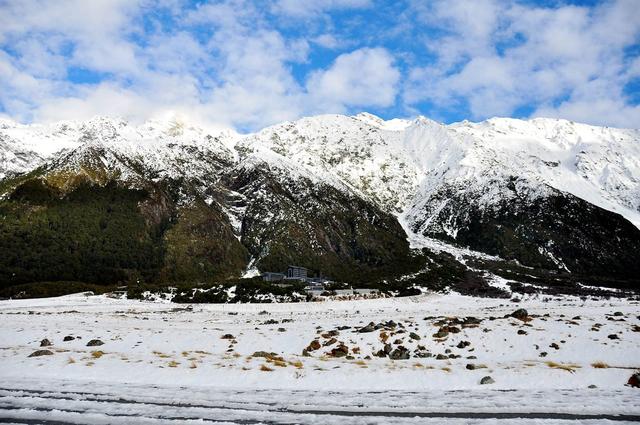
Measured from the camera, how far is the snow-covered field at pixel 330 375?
11945 millimetres

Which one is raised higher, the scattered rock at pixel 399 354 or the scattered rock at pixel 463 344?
the scattered rock at pixel 463 344

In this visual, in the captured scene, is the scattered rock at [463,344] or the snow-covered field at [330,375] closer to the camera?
the snow-covered field at [330,375]

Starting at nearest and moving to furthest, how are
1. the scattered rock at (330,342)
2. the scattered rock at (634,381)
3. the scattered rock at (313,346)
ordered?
the scattered rock at (634,381) < the scattered rock at (313,346) < the scattered rock at (330,342)

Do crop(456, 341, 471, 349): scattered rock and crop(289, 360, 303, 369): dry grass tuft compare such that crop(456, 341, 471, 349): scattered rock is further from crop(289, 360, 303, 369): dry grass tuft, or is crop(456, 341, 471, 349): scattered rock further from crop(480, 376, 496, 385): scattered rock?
crop(289, 360, 303, 369): dry grass tuft

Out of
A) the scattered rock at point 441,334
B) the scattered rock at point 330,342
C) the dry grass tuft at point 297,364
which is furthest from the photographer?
the scattered rock at point 441,334

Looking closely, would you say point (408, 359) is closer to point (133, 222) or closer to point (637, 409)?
point (637, 409)

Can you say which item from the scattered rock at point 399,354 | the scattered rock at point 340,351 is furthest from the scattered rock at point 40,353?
the scattered rock at point 399,354

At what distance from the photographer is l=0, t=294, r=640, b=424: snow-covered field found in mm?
11945

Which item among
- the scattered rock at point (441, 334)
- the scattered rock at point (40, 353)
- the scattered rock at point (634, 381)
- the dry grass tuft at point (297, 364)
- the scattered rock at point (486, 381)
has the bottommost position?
the dry grass tuft at point (297, 364)

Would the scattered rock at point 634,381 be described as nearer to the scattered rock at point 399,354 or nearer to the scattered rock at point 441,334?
the scattered rock at point 399,354

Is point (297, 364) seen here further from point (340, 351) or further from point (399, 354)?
point (399, 354)

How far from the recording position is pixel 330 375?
17.1 metres

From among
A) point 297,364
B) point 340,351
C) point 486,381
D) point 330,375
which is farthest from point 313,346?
point 486,381

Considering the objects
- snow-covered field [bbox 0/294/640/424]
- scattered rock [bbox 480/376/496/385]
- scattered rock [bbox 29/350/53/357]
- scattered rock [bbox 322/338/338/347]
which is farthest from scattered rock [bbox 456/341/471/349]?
scattered rock [bbox 29/350/53/357]
